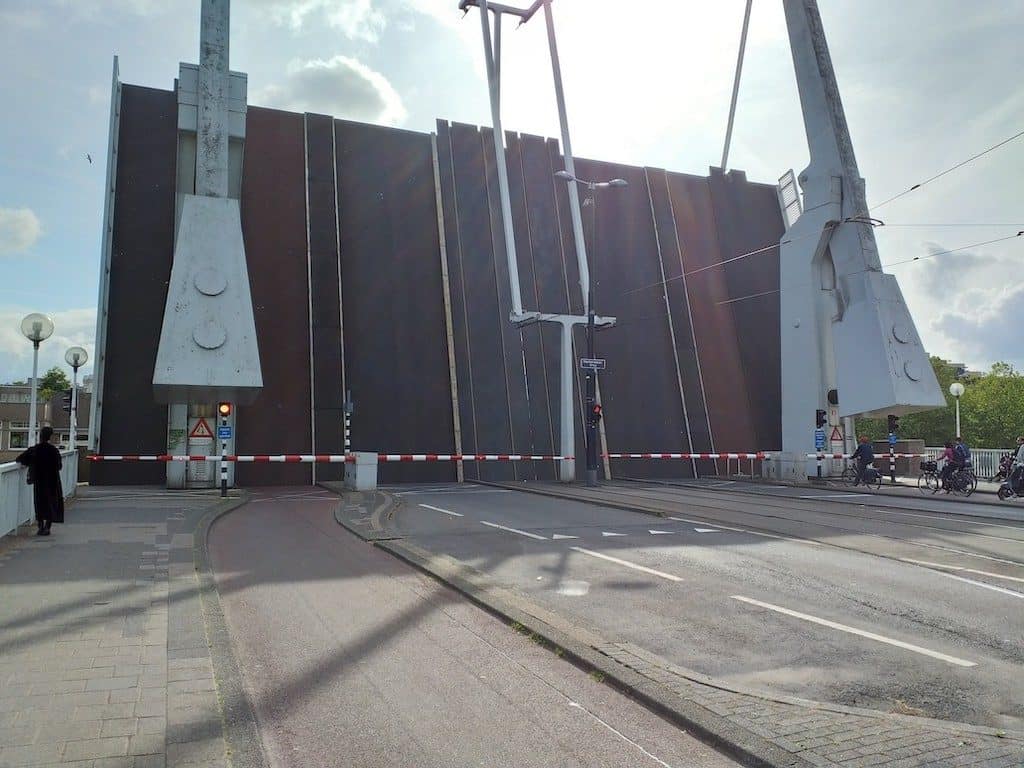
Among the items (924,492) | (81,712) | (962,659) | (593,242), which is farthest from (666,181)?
(81,712)

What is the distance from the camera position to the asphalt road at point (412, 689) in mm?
3992

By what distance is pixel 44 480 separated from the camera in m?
10.9

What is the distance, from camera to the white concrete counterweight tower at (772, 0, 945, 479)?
22609 mm

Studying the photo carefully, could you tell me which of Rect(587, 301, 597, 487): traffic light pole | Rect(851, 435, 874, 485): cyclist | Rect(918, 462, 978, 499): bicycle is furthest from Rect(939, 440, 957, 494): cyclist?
Rect(587, 301, 597, 487): traffic light pole

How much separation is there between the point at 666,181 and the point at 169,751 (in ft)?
104

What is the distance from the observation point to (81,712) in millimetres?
4266

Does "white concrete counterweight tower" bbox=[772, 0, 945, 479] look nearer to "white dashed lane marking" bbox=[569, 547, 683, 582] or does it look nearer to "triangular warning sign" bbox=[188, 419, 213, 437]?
"white dashed lane marking" bbox=[569, 547, 683, 582]

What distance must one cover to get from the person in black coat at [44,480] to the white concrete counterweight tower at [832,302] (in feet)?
65.0

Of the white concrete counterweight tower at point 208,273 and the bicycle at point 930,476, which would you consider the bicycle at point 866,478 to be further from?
the white concrete counterweight tower at point 208,273

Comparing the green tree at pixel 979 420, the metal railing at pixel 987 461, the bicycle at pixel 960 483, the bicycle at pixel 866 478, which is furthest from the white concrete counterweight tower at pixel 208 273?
the green tree at pixel 979 420

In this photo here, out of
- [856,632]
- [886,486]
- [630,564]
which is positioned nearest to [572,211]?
[886,486]

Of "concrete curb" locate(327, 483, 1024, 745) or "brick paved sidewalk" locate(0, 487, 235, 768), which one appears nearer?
"brick paved sidewalk" locate(0, 487, 235, 768)

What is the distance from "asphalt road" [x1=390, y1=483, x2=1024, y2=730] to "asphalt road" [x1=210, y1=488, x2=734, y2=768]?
97 centimetres

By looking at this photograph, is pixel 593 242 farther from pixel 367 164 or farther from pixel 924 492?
pixel 924 492
